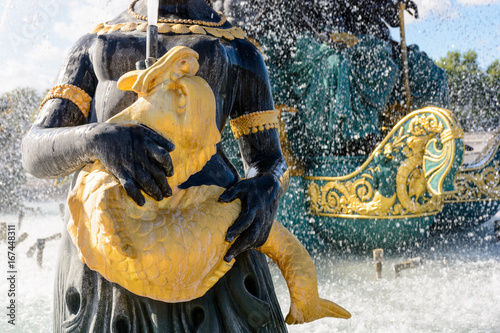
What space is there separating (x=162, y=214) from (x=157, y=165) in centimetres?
12

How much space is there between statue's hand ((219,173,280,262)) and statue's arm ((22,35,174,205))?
8.2 inches

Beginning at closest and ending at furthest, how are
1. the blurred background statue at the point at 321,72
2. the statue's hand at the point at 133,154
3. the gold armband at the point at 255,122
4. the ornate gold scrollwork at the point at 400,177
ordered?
the statue's hand at the point at 133,154
the gold armband at the point at 255,122
the ornate gold scrollwork at the point at 400,177
the blurred background statue at the point at 321,72

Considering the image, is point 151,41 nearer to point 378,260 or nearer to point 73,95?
point 73,95

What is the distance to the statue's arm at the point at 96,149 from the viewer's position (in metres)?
1.01

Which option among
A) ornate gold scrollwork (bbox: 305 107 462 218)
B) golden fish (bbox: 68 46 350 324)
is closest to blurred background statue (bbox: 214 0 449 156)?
ornate gold scrollwork (bbox: 305 107 462 218)

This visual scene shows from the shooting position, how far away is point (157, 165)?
1035 mm

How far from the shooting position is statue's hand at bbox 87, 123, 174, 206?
1.00m

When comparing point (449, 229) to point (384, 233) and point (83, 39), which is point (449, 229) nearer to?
point (384, 233)

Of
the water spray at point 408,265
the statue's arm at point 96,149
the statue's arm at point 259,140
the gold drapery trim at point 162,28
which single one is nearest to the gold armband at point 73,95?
the statue's arm at point 96,149

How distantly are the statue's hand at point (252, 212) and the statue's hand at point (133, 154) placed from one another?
0.76ft

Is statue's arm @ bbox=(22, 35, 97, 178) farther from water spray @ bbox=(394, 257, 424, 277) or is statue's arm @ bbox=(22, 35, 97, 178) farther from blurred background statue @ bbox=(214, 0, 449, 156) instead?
water spray @ bbox=(394, 257, 424, 277)

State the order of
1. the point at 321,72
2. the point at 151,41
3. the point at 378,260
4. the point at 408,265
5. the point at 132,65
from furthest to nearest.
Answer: the point at 321,72 < the point at 408,265 < the point at 378,260 < the point at 132,65 < the point at 151,41

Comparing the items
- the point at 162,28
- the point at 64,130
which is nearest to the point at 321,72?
the point at 162,28

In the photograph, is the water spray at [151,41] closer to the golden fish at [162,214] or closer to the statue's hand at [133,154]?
the golden fish at [162,214]
